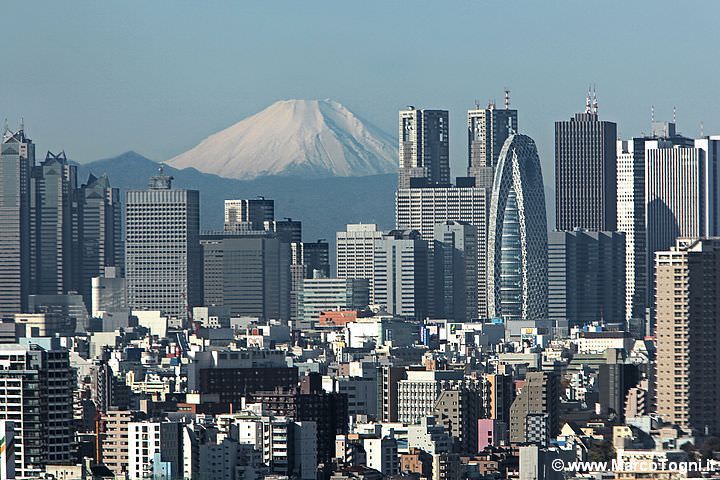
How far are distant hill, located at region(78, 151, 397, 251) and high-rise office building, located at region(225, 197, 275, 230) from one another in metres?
1.13

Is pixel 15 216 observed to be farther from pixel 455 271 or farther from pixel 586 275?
pixel 586 275

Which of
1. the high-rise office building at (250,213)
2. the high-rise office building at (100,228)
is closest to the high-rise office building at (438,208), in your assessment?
the high-rise office building at (250,213)

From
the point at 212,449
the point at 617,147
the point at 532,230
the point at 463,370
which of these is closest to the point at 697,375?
the point at 463,370

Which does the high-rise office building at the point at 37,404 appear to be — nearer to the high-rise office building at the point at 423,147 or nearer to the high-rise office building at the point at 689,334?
the high-rise office building at the point at 689,334

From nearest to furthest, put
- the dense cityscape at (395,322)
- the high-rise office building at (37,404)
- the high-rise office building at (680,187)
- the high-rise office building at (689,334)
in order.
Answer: the high-rise office building at (37,404), the dense cityscape at (395,322), the high-rise office building at (689,334), the high-rise office building at (680,187)

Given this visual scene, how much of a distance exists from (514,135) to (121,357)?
46.7 metres

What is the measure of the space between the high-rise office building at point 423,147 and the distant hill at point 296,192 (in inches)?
70.7

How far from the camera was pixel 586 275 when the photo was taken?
13638cm

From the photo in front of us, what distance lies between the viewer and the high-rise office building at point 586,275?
133500 millimetres

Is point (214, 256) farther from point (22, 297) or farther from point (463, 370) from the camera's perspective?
point (463, 370)

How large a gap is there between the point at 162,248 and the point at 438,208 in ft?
61.7

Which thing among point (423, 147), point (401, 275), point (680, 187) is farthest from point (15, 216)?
point (680, 187)

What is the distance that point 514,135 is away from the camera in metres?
132

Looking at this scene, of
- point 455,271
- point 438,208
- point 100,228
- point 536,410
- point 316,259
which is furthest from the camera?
point 438,208
